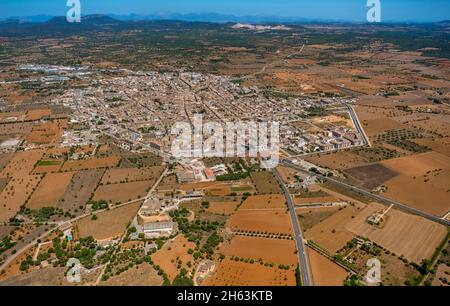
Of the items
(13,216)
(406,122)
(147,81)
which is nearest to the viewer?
(13,216)

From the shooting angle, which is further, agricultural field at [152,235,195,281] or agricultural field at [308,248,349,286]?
agricultural field at [152,235,195,281]

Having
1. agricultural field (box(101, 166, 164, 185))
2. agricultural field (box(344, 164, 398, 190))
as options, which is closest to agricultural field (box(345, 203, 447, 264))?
agricultural field (box(344, 164, 398, 190))

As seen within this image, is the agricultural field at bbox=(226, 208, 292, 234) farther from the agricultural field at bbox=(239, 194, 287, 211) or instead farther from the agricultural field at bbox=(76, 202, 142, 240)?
the agricultural field at bbox=(76, 202, 142, 240)

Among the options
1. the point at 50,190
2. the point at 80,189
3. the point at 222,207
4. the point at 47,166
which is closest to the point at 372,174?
the point at 222,207

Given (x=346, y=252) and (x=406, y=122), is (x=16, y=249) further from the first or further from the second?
(x=406, y=122)

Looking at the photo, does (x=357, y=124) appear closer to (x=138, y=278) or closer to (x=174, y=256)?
(x=174, y=256)

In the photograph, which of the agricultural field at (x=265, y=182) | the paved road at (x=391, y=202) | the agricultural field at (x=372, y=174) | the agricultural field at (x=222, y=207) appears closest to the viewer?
the paved road at (x=391, y=202)

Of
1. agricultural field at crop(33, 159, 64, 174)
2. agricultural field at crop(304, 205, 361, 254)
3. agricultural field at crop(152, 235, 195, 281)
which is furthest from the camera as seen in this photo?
agricultural field at crop(33, 159, 64, 174)

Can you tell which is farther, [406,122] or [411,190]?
[406,122]

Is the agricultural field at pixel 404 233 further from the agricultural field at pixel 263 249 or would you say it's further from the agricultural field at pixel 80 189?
the agricultural field at pixel 80 189

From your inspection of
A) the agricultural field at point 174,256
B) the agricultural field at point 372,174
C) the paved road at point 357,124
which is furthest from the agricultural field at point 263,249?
the paved road at point 357,124
